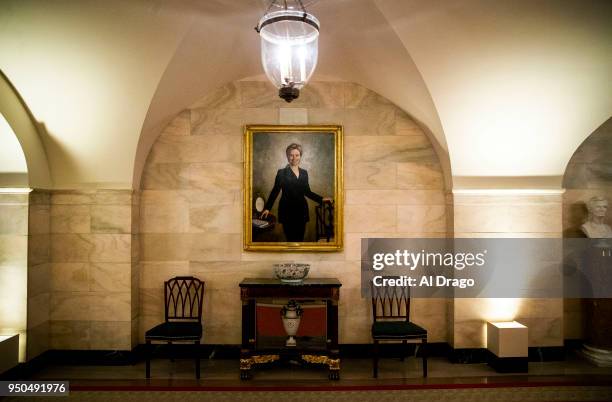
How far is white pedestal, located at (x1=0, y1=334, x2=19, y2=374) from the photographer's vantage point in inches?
173

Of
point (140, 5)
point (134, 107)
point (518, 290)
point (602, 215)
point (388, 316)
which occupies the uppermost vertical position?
point (140, 5)

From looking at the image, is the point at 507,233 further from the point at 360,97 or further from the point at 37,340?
the point at 37,340

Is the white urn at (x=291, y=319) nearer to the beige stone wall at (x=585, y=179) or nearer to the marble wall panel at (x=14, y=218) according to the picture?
the marble wall panel at (x=14, y=218)

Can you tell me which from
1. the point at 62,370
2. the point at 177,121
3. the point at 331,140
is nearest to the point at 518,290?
the point at 331,140

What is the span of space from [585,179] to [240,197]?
460 cm

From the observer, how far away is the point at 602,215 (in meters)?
5.27

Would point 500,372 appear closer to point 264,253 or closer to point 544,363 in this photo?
point 544,363

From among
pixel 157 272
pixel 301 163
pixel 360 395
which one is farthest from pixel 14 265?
pixel 360 395

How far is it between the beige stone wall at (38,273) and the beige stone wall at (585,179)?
6567 millimetres

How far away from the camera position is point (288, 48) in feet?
8.92

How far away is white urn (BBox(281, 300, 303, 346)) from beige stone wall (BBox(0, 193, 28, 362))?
2839 millimetres

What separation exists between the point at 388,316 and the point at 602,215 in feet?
9.46

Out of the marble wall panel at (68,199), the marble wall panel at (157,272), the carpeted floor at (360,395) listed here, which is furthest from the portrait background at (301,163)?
the marble wall panel at (68,199)

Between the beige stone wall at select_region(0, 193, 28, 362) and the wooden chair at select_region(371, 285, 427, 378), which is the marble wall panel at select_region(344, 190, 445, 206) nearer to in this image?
the wooden chair at select_region(371, 285, 427, 378)
